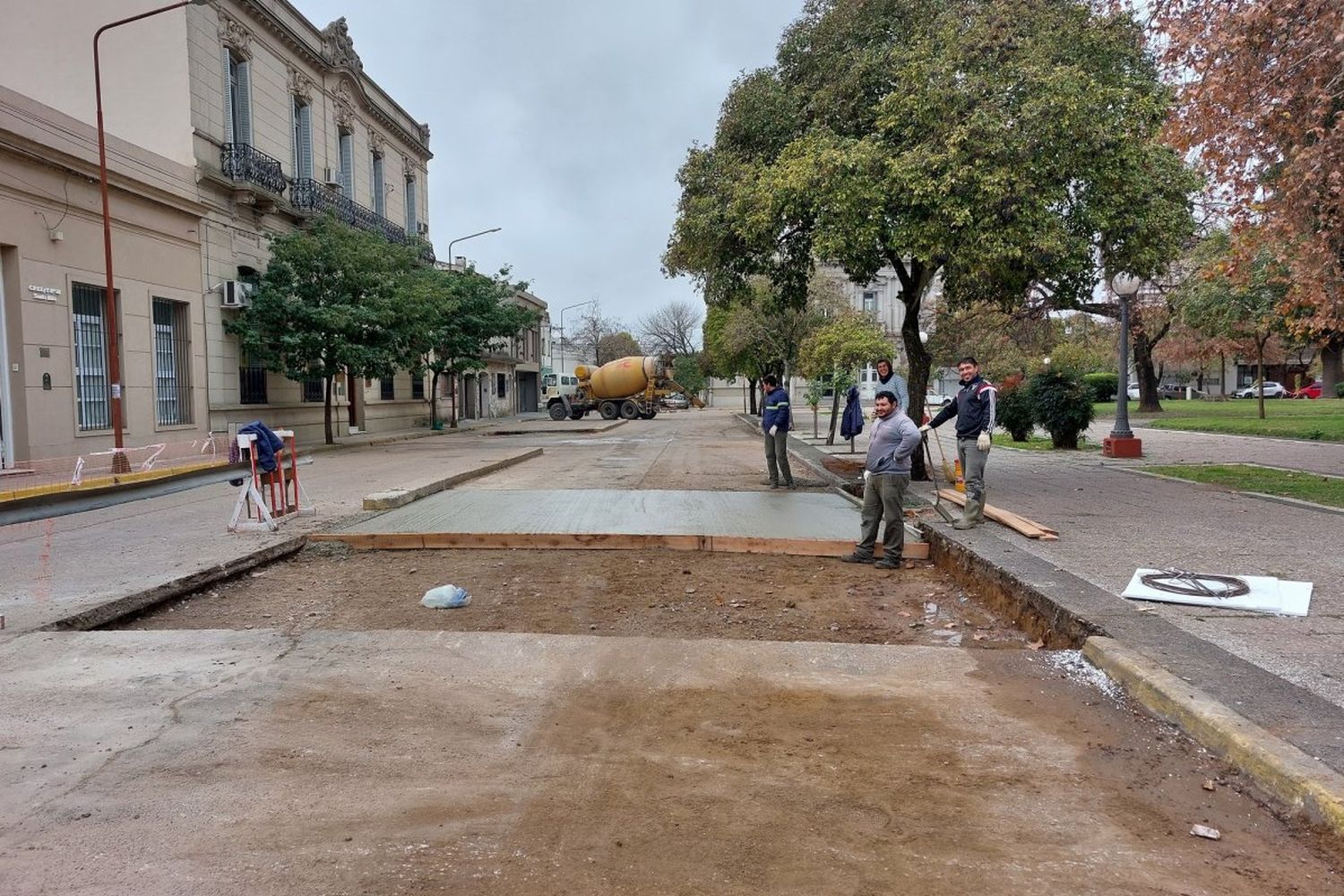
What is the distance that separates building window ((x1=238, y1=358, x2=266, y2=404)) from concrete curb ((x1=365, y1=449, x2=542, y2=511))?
9.34 meters

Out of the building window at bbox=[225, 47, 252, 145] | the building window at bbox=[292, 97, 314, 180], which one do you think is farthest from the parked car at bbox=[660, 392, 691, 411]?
the building window at bbox=[225, 47, 252, 145]

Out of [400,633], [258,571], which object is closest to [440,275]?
[258,571]

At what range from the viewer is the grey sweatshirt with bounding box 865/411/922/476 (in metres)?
7.74

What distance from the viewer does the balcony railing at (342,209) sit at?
25234 millimetres

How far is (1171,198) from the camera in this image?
35.2 feet

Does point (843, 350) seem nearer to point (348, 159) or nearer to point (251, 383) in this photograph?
point (251, 383)

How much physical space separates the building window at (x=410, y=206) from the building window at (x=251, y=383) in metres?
14.0

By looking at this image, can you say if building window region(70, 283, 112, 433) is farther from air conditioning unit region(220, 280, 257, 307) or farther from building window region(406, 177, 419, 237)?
building window region(406, 177, 419, 237)

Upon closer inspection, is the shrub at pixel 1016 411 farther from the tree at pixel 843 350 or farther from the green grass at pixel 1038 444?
the tree at pixel 843 350

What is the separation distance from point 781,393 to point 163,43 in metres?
18.2

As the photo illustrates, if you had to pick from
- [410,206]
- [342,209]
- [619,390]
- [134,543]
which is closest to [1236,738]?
[134,543]

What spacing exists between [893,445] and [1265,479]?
8449 mm

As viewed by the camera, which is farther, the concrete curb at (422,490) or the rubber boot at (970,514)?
the concrete curb at (422,490)

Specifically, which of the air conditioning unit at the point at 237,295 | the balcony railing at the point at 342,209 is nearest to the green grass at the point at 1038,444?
the balcony railing at the point at 342,209
